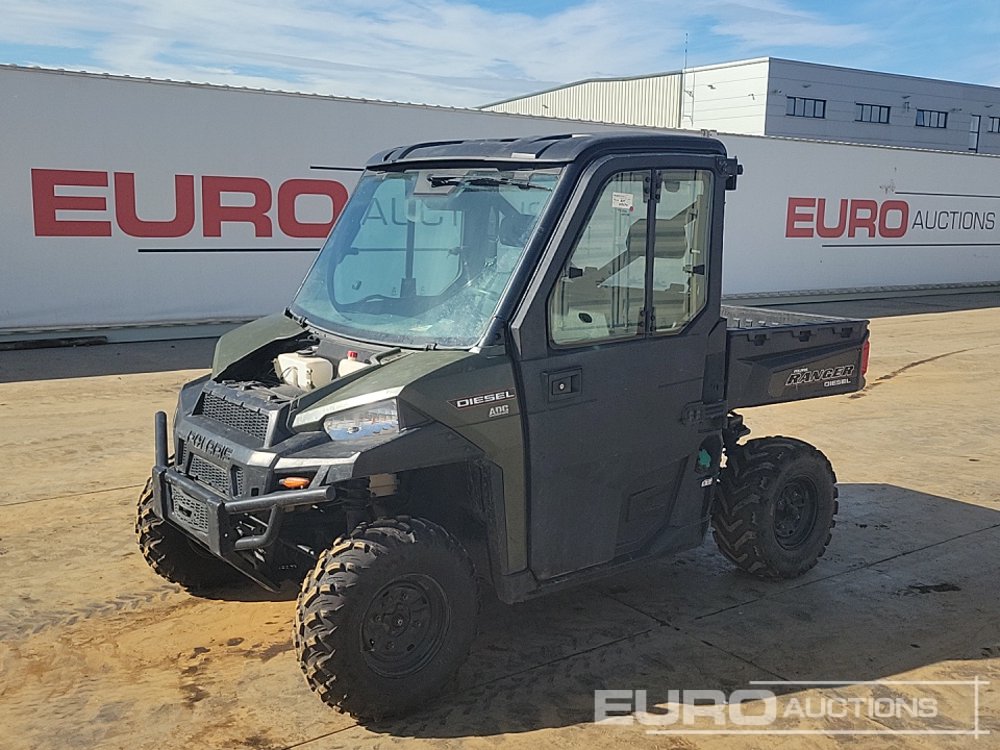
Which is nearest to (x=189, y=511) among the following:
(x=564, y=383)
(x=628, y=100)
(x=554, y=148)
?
(x=564, y=383)

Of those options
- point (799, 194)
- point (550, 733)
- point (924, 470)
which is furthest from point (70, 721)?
point (799, 194)

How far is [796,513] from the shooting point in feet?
17.2

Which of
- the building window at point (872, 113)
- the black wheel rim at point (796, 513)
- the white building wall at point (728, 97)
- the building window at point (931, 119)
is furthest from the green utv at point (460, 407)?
the building window at point (931, 119)

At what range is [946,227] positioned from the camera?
2214cm

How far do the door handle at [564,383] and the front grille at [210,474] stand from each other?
1312 mm

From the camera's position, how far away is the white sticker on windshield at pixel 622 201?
4.08m

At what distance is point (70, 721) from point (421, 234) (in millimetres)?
2383

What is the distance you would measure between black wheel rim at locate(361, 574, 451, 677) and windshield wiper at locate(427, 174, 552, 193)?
163cm

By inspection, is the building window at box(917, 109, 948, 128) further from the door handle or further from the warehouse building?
the door handle

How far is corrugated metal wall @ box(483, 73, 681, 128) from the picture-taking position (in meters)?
39.6

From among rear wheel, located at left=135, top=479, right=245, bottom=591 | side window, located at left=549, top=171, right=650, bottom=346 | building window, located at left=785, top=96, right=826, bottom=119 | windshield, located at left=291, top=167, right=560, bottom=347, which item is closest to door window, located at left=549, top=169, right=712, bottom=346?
side window, located at left=549, top=171, right=650, bottom=346

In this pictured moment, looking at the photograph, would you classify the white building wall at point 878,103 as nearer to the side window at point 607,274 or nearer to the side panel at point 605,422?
the side panel at point 605,422

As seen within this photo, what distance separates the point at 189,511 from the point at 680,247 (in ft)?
7.88

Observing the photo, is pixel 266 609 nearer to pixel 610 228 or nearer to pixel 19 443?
pixel 610 228
